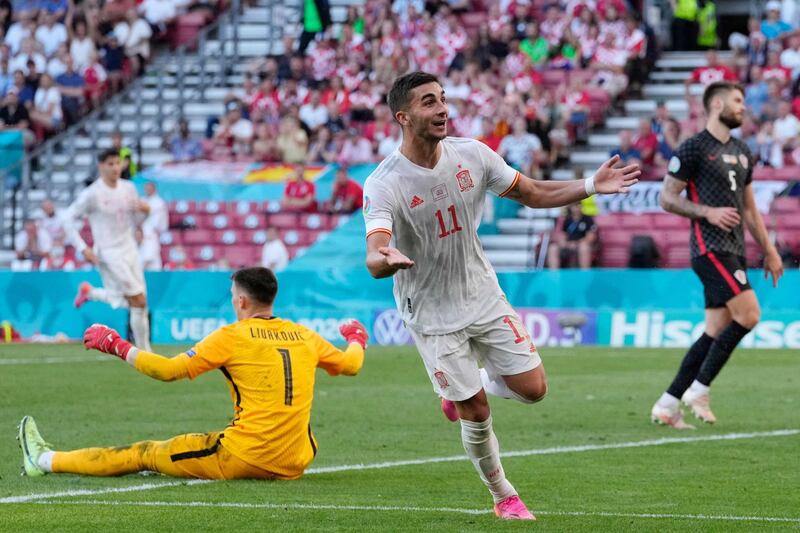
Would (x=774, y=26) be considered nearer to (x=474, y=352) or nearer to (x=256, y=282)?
(x=256, y=282)

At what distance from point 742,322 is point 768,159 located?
14480 mm

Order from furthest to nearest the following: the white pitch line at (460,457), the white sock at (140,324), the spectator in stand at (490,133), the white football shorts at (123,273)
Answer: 1. the spectator in stand at (490,133)
2. the white football shorts at (123,273)
3. the white sock at (140,324)
4. the white pitch line at (460,457)

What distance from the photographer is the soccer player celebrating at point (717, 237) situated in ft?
38.9

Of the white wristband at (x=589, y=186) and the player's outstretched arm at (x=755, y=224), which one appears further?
the player's outstretched arm at (x=755, y=224)

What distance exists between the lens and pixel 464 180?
774cm

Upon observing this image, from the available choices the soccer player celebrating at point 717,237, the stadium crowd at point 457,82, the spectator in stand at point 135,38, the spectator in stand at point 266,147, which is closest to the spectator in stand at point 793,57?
the stadium crowd at point 457,82

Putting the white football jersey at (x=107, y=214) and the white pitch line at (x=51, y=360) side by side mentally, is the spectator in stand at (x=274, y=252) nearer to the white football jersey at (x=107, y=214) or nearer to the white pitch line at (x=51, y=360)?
the white pitch line at (x=51, y=360)

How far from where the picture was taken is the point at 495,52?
98.5ft

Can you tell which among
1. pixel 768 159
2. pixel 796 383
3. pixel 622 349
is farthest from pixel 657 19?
pixel 796 383

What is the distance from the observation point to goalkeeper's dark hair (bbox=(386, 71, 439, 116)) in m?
7.62

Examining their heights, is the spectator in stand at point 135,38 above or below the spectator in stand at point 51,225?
above

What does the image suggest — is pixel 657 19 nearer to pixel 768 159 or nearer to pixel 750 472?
pixel 768 159

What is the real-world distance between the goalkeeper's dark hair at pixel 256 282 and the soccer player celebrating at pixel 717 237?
396 cm

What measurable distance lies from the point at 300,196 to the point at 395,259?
21.6 meters
